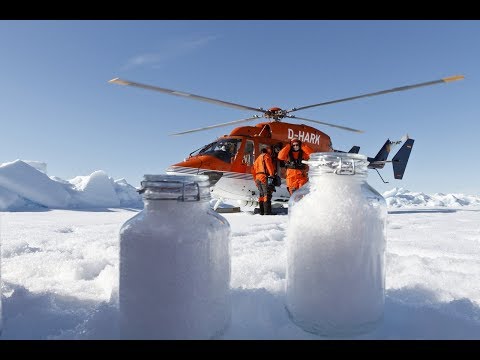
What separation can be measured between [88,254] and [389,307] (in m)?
1.41

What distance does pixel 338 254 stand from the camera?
79 cm

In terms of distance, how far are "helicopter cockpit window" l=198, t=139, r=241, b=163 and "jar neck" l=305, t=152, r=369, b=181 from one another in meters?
5.37

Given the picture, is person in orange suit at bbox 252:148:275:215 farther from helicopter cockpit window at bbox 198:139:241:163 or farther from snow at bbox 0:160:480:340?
snow at bbox 0:160:480:340

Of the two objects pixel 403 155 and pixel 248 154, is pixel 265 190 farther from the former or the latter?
pixel 403 155

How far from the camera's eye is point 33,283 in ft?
3.76

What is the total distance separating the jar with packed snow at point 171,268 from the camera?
2.27ft

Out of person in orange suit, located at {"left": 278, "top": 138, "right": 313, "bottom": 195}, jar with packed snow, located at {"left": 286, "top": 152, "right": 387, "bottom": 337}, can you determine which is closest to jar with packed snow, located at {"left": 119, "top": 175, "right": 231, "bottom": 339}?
jar with packed snow, located at {"left": 286, "top": 152, "right": 387, "bottom": 337}

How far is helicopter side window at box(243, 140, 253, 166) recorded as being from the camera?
6.31 meters

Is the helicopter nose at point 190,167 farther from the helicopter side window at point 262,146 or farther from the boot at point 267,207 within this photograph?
the boot at point 267,207

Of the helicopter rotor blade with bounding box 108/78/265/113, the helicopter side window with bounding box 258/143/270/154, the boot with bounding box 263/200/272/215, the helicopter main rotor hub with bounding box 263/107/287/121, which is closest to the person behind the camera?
the helicopter rotor blade with bounding box 108/78/265/113

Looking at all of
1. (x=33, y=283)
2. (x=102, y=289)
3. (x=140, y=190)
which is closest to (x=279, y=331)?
(x=140, y=190)

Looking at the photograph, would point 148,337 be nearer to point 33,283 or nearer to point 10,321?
point 10,321

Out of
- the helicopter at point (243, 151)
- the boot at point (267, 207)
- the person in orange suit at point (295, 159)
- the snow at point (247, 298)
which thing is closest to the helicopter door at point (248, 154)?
the helicopter at point (243, 151)

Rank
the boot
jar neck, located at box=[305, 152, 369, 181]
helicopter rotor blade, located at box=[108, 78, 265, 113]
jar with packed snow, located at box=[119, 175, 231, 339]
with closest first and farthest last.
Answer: jar with packed snow, located at box=[119, 175, 231, 339], jar neck, located at box=[305, 152, 369, 181], helicopter rotor blade, located at box=[108, 78, 265, 113], the boot
